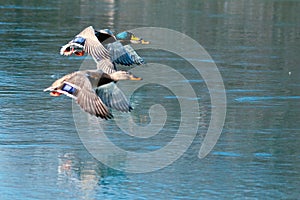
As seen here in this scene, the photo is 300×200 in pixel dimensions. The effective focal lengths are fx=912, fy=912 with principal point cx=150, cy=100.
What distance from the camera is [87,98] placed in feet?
34.0

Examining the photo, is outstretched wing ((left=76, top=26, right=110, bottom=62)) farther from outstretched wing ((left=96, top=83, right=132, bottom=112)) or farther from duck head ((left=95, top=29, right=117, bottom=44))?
outstretched wing ((left=96, top=83, right=132, bottom=112))

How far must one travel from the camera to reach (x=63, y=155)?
10.2m

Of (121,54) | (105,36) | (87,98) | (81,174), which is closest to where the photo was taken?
(81,174)

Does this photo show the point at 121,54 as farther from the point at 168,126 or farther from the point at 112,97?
the point at 112,97

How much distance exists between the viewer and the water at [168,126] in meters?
9.05

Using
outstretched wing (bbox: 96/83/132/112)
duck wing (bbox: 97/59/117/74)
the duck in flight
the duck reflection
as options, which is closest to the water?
the duck reflection

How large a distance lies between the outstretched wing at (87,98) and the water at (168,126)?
1.65 ft

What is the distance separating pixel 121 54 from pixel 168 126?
3.54 m

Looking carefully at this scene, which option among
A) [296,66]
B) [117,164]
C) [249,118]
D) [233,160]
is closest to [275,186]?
[233,160]

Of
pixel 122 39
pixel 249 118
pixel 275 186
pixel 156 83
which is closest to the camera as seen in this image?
pixel 275 186

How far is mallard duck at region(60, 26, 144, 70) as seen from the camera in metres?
13.9

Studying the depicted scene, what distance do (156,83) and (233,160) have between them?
197 inches

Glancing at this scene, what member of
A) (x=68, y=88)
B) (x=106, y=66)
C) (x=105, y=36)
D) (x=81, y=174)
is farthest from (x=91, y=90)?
(x=105, y=36)

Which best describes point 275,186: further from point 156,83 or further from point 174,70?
point 174,70
